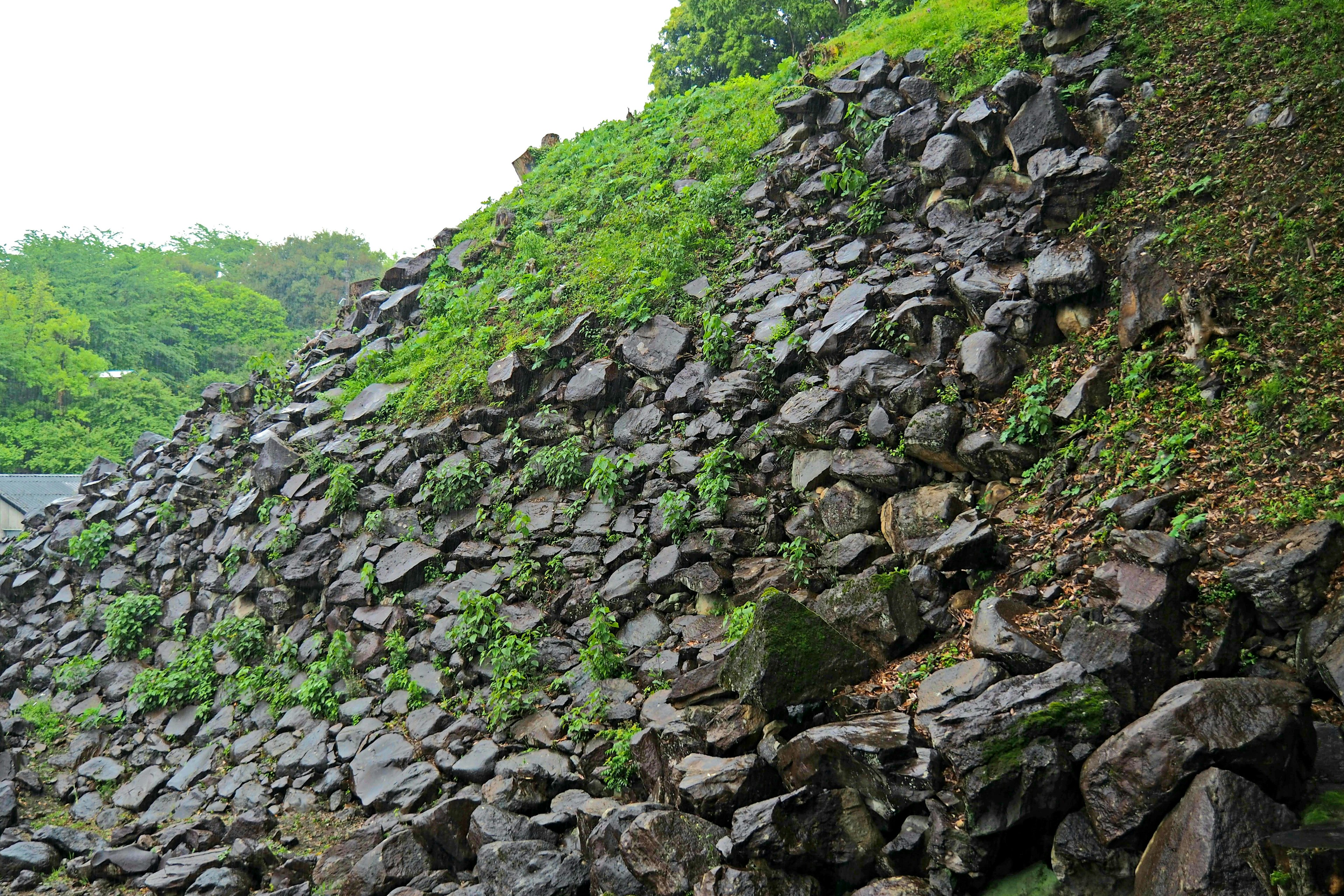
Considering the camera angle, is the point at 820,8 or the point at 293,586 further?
the point at 820,8

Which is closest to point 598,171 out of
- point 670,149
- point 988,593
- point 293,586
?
point 670,149


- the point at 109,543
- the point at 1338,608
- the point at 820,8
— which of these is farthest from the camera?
the point at 820,8

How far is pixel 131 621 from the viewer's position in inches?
520

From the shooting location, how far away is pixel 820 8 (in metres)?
22.2

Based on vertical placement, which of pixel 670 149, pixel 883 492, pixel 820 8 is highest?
pixel 820 8

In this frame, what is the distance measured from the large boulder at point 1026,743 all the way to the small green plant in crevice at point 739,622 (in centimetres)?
268

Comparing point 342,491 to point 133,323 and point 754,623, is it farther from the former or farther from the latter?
point 133,323

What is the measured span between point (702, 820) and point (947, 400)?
14.7 ft

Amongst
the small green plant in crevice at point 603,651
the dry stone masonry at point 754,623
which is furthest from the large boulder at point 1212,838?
the small green plant in crevice at point 603,651

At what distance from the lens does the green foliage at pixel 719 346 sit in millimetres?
10242

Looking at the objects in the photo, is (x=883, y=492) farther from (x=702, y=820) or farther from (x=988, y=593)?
(x=702, y=820)

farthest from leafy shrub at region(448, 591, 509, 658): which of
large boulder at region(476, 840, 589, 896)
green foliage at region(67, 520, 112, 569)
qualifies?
green foliage at region(67, 520, 112, 569)

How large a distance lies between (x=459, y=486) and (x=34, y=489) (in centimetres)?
2218

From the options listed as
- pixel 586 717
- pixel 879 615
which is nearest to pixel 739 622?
pixel 879 615
